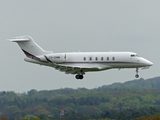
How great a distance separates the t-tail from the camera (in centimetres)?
6631

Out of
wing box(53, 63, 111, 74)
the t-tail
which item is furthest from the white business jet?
the t-tail

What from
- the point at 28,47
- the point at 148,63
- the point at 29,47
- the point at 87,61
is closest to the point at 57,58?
the point at 87,61

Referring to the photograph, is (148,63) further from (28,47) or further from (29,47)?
(28,47)

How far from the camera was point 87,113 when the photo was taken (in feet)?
388

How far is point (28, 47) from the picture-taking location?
66812mm

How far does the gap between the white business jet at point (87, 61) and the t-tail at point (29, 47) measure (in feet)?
1.31

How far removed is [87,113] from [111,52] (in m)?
59.0

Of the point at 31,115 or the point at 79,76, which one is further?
the point at 31,115

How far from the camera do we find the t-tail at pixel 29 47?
218ft

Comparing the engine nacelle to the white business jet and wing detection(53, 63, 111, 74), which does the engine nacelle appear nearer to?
the white business jet

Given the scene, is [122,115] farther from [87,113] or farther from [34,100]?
[34,100]

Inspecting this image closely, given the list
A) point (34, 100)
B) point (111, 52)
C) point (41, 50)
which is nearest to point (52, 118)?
point (34, 100)

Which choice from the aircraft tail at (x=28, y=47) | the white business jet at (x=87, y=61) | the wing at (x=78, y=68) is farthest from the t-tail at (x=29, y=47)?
the wing at (x=78, y=68)

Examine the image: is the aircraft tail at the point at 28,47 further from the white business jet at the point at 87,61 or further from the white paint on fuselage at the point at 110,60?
the white paint on fuselage at the point at 110,60
